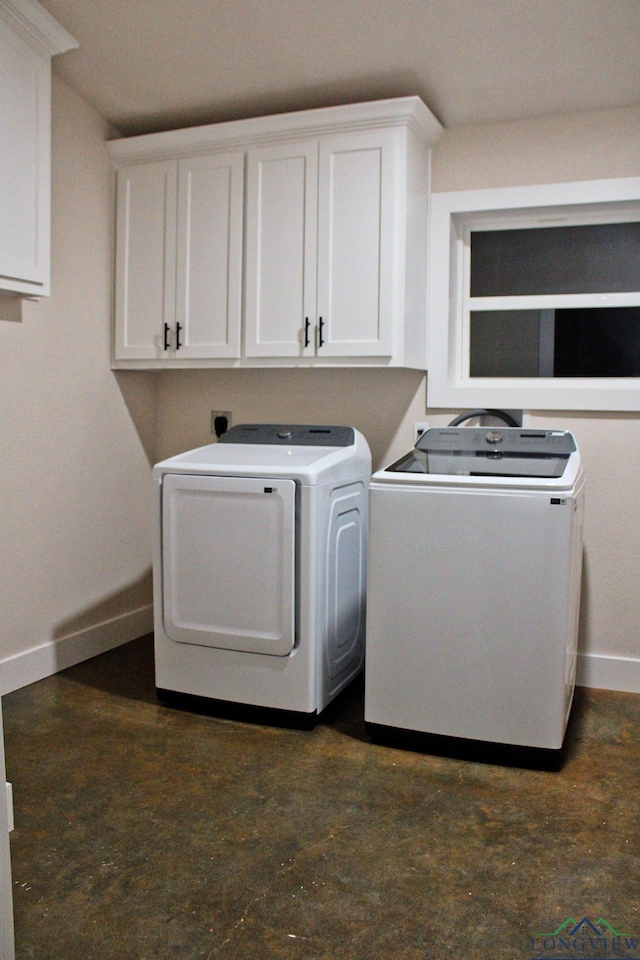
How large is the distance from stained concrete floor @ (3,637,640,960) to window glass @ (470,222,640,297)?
181 centimetres

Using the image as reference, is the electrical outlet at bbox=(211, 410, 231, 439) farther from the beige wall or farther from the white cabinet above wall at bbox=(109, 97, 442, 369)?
the beige wall

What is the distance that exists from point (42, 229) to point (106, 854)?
2.08 m

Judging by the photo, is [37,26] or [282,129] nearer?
[37,26]

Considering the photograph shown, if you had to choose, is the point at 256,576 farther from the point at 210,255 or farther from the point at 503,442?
the point at 210,255

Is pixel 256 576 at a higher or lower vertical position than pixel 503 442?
lower

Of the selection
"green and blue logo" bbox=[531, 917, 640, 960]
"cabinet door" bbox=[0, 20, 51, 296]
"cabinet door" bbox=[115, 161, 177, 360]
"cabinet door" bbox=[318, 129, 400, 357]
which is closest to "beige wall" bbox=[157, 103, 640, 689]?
"cabinet door" bbox=[318, 129, 400, 357]

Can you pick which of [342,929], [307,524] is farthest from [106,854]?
[307,524]

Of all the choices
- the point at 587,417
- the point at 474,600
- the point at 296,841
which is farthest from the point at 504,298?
the point at 296,841

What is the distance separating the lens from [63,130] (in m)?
3.22

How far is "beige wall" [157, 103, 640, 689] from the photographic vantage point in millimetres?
3146

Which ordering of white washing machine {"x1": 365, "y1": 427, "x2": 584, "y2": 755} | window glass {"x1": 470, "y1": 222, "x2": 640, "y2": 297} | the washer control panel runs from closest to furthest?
white washing machine {"x1": 365, "y1": 427, "x2": 584, "y2": 755} → the washer control panel → window glass {"x1": 470, "y1": 222, "x2": 640, "y2": 297}

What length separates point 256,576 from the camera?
2725mm

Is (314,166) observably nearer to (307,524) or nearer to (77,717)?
(307,524)

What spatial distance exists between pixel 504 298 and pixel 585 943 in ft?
8.36
